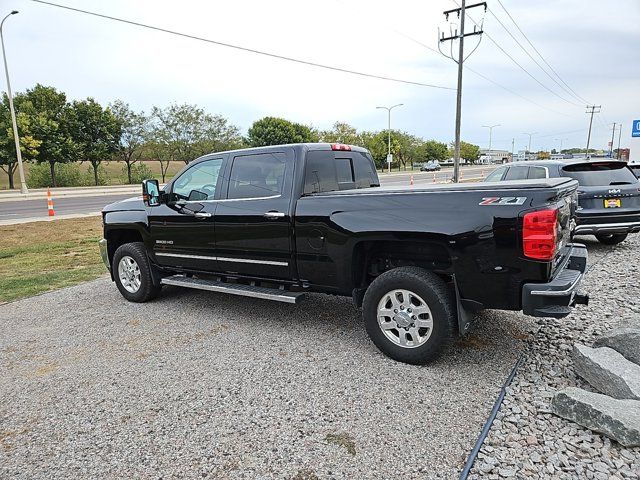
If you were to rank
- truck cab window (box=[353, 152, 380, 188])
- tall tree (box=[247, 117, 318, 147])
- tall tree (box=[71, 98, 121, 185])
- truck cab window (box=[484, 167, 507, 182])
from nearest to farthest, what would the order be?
1. truck cab window (box=[353, 152, 380, 188])
2. truck cab window (box=[484, 167, 507, 182])
3. tall tree (box=[71, 98, 121, 185])
4. tall tree (box=[247, 117, 318, 147])

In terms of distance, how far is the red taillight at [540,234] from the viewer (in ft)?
10.3

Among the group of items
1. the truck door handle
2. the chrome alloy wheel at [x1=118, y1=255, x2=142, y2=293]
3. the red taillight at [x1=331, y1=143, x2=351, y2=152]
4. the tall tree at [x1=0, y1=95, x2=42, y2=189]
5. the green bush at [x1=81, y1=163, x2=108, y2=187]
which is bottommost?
the chrome alloy wheel at [x1=118, y1=255, x2=142, y2=293]

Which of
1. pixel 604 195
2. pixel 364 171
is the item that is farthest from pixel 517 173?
pixel 364 171

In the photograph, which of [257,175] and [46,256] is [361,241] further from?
[46,256]

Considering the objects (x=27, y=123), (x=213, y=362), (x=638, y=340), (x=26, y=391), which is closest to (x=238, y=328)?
(x=213, y=362)

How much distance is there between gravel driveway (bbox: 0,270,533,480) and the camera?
2637 mm

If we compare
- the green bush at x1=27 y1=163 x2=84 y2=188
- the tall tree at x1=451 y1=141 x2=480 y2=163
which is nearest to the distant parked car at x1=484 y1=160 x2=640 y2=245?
the green bush at x1=27 y1=163 x2=84 y2=188

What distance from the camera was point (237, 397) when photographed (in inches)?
131

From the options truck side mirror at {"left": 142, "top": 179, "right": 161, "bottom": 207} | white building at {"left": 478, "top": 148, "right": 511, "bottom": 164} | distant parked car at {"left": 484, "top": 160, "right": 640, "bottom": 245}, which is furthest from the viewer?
white building at {"left": 478, "top": 148, "right": 511, "bottom": 164}

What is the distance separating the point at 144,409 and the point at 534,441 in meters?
2.64

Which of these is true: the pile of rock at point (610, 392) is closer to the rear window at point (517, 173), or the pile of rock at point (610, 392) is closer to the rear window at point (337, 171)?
the rear window at point (337, 171)

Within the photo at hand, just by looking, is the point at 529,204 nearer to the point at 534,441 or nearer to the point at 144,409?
the point at 534,441

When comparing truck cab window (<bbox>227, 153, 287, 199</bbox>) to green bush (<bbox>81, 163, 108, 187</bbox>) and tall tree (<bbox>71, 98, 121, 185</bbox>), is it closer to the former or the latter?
tall tree (<bbox>71, 98, 121, 185</bbox>)

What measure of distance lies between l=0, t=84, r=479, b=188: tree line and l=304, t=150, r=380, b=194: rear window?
36973mm
